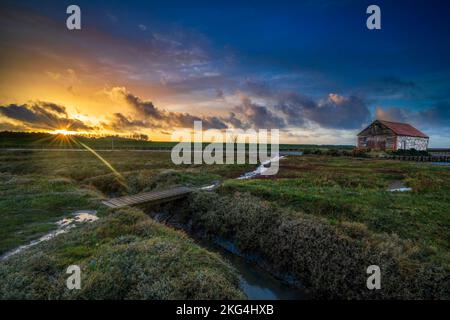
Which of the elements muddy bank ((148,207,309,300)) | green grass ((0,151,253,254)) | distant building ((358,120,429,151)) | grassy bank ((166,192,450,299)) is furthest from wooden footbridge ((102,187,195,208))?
distant building ((358,120,429,151))

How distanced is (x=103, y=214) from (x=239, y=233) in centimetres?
840

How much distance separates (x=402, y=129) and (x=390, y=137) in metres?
7.66

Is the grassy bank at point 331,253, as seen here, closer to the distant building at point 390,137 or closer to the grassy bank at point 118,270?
the grassy bank at point 118,270

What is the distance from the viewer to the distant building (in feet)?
185

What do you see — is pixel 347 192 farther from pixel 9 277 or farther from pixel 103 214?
pixel 9 277

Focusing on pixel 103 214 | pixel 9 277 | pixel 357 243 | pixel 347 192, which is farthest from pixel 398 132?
pixel 9 277

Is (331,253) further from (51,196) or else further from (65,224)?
(51,196)

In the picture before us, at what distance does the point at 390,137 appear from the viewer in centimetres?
5684

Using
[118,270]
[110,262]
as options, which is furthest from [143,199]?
[118,270]

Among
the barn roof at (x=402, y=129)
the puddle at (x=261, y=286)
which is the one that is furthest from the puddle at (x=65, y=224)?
the barn roof at (x=402, y=129)

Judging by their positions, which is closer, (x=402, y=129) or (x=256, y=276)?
(x=256, y=276)

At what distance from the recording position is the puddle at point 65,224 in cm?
930

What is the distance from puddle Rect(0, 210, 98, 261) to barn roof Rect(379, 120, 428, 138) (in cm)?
6703
